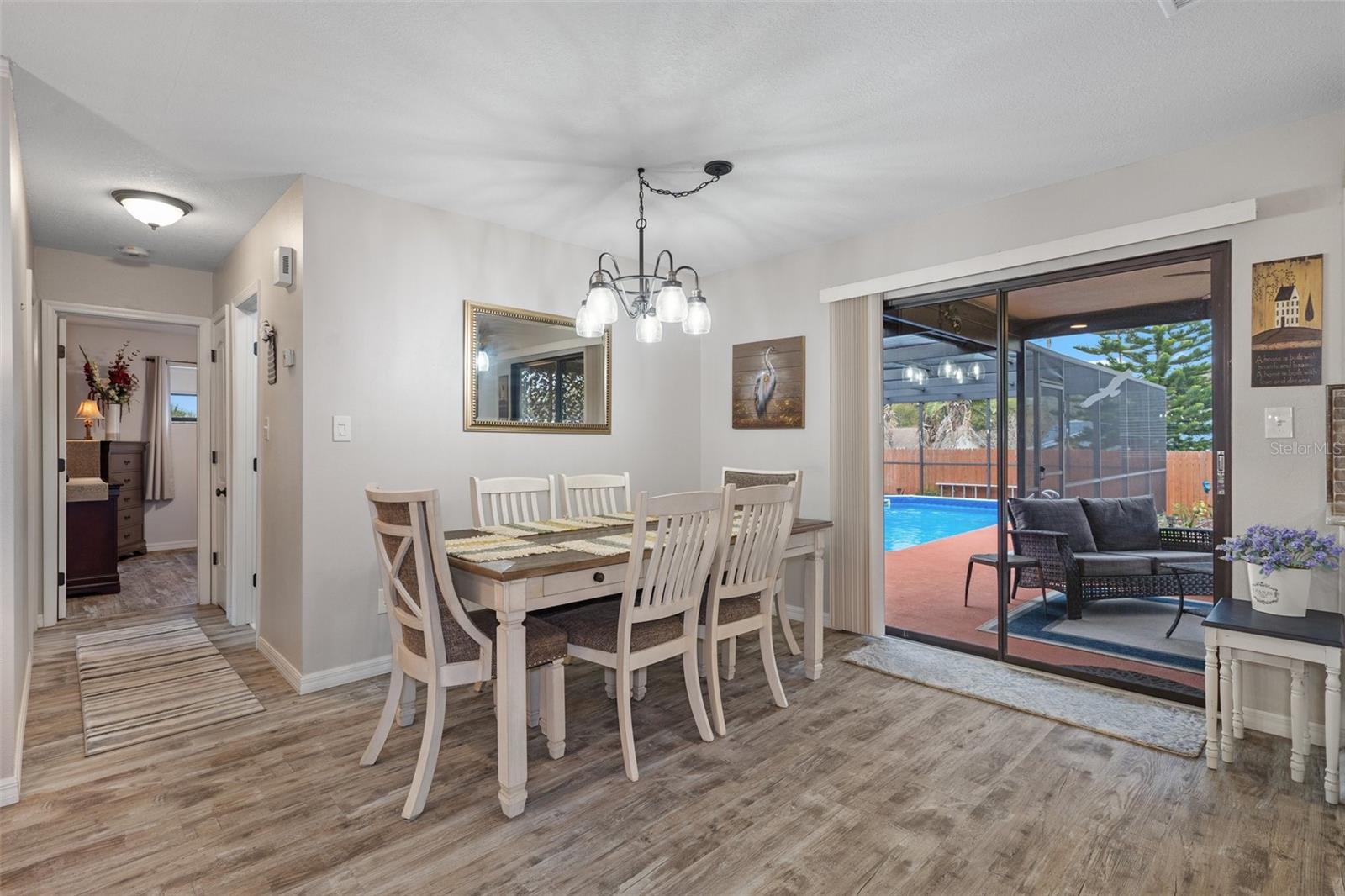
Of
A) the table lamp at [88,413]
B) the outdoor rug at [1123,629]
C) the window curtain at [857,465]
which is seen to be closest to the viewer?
the outdoor rug at [1123,629]

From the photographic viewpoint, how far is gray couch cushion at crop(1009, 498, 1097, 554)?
3340 millimetres

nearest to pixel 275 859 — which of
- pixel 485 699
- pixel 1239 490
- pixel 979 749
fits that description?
pixel 485 699

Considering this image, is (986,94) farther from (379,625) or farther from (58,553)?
(58,553)

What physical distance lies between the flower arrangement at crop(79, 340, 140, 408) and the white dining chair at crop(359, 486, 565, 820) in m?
5.81

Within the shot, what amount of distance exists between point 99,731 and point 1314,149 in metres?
5.30

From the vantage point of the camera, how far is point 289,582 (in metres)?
3.25

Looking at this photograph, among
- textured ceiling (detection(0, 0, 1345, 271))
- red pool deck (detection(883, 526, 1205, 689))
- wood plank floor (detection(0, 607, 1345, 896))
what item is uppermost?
textured ceiling (detection(0, 0, 1345, 271))

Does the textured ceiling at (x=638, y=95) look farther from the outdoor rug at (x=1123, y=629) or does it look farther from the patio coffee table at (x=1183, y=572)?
the outdoor rug at (x=1123, y=629)

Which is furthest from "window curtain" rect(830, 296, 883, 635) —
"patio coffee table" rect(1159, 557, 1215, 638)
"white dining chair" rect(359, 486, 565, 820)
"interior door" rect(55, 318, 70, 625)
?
"interior door" rect(55, 318, 70, 625)

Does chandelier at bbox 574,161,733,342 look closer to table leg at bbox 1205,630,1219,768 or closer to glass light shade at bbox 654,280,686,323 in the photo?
glass light shade at bbox 654,280,686,323

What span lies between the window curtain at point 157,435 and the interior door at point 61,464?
278cm

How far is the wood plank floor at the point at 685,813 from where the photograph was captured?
1.78 meters

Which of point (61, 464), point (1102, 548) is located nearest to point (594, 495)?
point (1102, 548)

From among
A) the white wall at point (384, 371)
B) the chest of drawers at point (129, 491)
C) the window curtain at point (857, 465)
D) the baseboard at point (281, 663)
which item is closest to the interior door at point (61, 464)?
the baseboard at point (281, 663)
